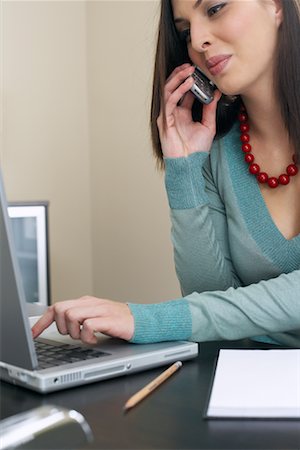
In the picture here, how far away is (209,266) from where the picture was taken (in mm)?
1269

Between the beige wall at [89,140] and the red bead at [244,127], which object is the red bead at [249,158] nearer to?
the red bead at [244,127]

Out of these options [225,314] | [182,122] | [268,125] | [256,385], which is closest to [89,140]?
[182,122]

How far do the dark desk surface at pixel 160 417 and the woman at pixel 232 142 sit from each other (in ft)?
1.40

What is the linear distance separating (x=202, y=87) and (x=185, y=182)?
0.86ft

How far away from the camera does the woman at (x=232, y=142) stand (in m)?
1.24

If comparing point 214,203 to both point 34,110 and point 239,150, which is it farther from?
point 34,110

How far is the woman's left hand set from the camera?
847 millimetres

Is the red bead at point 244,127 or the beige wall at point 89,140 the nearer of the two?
the red bead at point 244,127

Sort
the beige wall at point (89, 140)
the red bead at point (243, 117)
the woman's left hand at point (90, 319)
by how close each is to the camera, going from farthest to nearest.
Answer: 1. the beige wall at point (89, 140)
2. the red bead at point (243, 117)
3. the woman's left hand at point (90, 319)

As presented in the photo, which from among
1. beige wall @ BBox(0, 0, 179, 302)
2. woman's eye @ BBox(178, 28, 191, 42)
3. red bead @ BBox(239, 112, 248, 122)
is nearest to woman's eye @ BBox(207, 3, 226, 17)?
woman's eye @ BBox(178, 28, 191, 42)

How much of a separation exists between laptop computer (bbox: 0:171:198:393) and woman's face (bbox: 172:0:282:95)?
24.9 inches

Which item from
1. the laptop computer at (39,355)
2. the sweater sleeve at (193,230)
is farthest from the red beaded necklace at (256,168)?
the laptop computer at (39,355)

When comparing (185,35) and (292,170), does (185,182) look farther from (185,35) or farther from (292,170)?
(185,35)

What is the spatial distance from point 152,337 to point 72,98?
5.95ft
